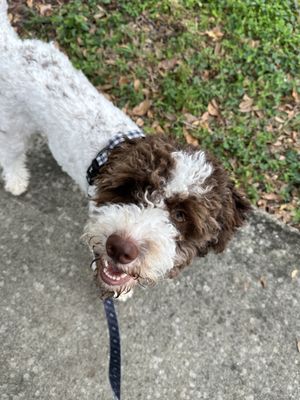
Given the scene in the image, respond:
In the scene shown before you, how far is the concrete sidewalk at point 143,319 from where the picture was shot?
3602 mm

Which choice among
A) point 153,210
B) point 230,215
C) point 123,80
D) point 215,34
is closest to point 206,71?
point 215,34

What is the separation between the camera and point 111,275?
2.82 metres

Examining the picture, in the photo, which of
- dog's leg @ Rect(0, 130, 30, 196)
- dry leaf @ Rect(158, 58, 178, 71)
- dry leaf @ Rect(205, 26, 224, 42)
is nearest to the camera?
dog's leg @ Rect(0, 130, 30, 196)

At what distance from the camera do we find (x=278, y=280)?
419 centimetres

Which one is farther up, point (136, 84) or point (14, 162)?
point (136, 84)

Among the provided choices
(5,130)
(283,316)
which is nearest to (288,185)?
(283,316)

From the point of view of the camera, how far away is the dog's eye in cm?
283

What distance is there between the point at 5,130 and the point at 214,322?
2.44m

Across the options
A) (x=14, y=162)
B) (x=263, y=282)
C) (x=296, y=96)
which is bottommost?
(x=263, y=282)

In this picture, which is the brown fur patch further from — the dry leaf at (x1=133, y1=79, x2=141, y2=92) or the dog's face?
the dry leaf at (x1=133, y1=79, x2=141, y2=92)

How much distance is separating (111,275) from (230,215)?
0.88m

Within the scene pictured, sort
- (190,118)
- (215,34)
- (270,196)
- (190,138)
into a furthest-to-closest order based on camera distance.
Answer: (215,34) → (190,118) → (190,138) → (270,196)

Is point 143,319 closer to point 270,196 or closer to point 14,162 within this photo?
point 14,162

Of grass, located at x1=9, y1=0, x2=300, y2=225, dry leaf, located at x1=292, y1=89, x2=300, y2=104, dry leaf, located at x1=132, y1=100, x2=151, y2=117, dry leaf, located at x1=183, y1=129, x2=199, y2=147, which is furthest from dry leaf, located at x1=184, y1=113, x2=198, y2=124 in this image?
dry leaf, located at x1=292, y1=89, x2=300, y2=104
